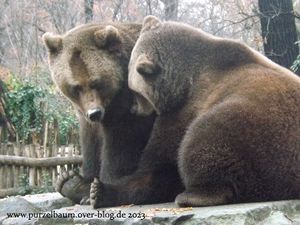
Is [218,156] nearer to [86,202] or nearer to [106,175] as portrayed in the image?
[106,175]

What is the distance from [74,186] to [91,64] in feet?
3.64

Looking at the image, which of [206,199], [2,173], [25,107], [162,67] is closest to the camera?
[206,199]

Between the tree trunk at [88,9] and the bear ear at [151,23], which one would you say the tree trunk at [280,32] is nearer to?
the bear ear at [151,23]

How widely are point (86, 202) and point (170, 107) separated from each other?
47.2 inches

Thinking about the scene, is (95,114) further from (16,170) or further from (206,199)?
(16,170)

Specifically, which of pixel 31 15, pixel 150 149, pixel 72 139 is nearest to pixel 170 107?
pixel 150 149

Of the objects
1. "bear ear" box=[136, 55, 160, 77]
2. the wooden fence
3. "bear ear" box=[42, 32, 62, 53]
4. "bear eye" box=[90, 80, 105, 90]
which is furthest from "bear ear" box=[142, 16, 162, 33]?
the wooden fence

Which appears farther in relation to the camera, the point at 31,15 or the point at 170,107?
the point at 31,15

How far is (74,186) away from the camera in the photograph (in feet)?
18.3

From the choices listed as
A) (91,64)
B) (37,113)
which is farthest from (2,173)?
(91,64)

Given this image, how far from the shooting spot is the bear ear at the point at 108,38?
5.40 metres

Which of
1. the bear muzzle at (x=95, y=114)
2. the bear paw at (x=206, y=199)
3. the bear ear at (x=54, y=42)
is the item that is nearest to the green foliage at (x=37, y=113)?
the bear ear at (x=54, y=42)

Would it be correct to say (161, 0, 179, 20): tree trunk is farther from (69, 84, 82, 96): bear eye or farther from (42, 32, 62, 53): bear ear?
(69, 84, 82, 96): bear eye

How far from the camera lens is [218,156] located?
4.26m
